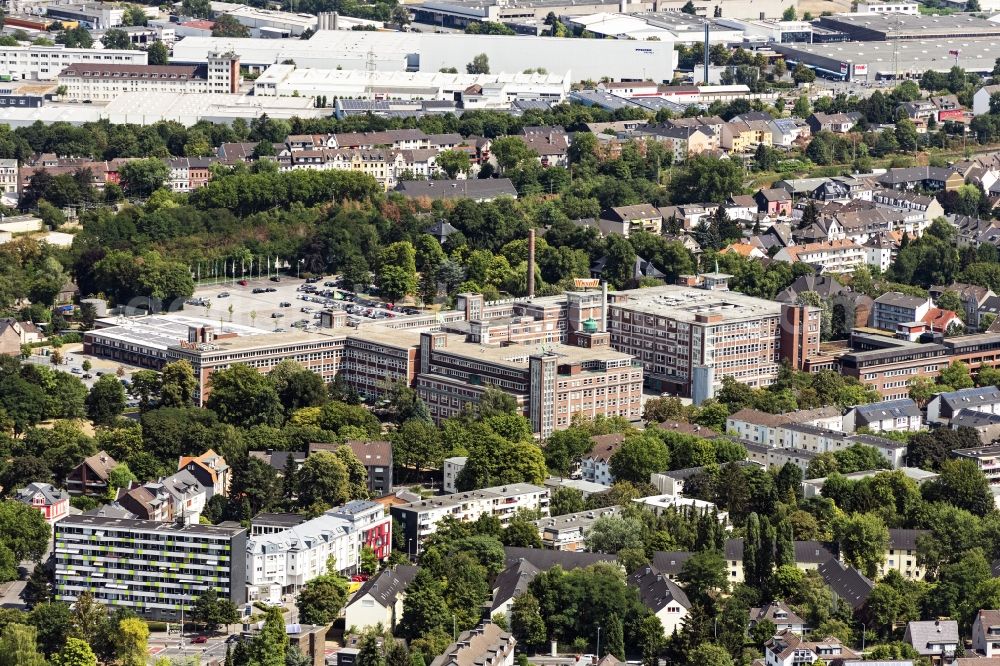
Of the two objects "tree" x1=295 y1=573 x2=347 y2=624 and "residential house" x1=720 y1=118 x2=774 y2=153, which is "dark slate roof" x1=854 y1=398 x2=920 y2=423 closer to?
"tree" x1=295 y1=573 x2=347 y2=624

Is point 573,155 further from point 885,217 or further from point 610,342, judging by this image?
point 610,342

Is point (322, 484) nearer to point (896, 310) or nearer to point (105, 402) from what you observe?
point (105, 402)

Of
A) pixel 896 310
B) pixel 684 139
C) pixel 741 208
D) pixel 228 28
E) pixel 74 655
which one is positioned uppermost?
pixel 228 28

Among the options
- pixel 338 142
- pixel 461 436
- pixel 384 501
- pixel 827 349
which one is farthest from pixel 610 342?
pixel 338 142

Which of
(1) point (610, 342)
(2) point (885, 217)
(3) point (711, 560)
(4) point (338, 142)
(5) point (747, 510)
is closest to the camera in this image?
(3) point (711, 560)

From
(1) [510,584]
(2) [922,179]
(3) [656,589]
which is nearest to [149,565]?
(1) [510,584]

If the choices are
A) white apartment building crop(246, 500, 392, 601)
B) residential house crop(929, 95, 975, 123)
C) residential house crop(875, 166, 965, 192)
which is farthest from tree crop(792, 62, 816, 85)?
white apartment building crop(246, 500, 392, 601)

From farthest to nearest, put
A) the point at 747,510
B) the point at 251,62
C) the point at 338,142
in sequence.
Result: the point at 251,62
the point at 338,142
the point at 747,510
